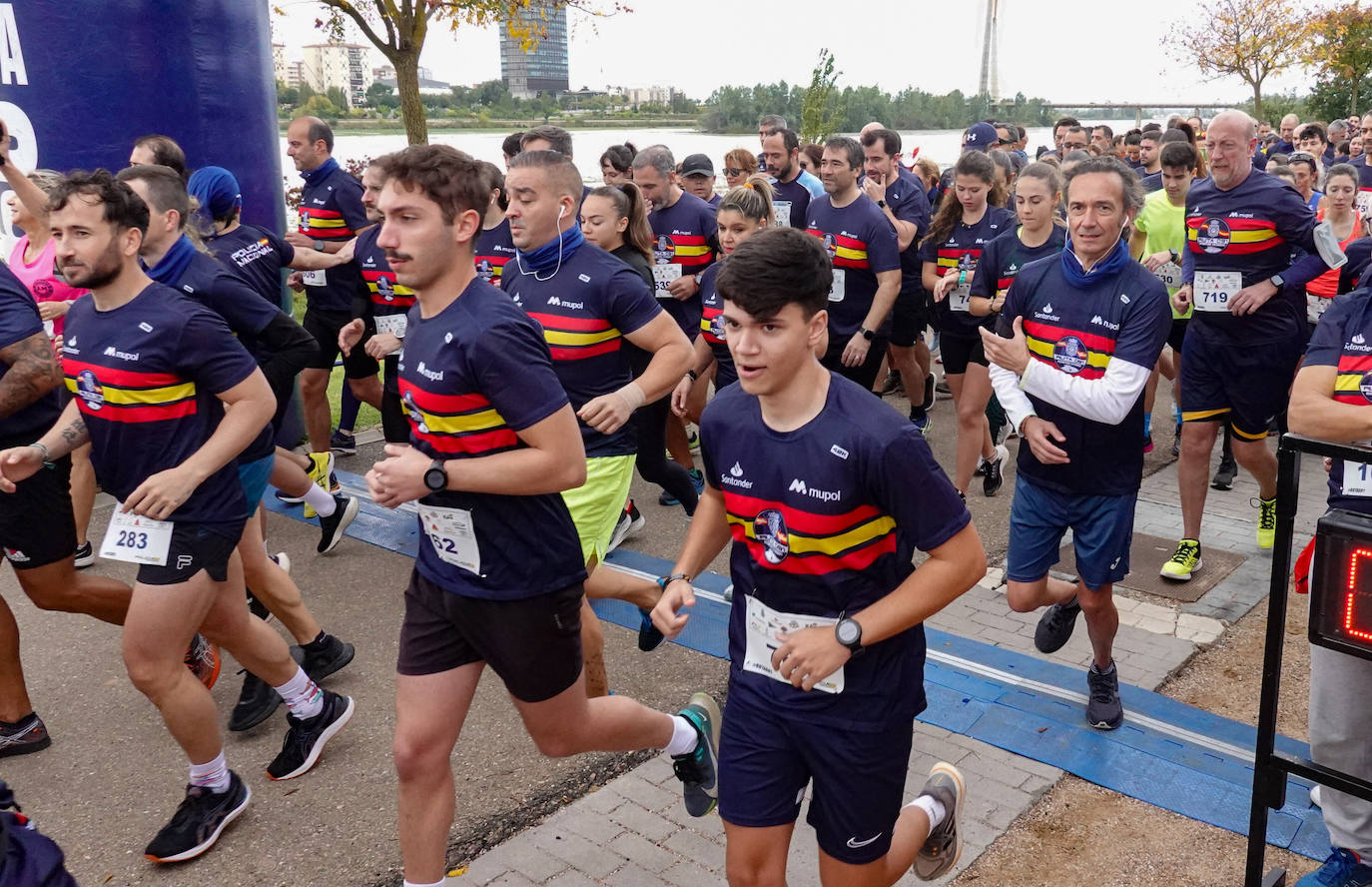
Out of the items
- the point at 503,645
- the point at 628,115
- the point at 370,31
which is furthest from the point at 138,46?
the point at 628,115

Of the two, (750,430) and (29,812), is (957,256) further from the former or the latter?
(29,812)

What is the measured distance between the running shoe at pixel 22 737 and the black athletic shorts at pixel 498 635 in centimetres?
211

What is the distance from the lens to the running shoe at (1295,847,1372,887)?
3234mm

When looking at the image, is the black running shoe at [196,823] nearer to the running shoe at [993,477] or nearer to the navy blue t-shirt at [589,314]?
the navy blue t-shirt at [589,314]

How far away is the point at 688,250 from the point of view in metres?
7.29

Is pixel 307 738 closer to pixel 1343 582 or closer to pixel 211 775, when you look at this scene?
pixel 211 775

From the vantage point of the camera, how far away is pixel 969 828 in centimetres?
372

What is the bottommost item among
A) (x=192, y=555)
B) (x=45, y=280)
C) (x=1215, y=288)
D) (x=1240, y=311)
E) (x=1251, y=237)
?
(x=192, y=555)

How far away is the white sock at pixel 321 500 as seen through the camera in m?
6.08

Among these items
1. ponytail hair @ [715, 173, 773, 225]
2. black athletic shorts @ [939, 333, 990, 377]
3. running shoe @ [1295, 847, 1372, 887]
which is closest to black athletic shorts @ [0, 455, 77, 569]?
ponytail hair @ [715, 173, 773, 225]

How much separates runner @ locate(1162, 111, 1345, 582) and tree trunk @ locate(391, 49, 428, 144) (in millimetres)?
7873

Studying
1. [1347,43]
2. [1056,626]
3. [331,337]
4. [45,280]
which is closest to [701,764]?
[1056,626]

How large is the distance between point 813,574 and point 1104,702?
235cm

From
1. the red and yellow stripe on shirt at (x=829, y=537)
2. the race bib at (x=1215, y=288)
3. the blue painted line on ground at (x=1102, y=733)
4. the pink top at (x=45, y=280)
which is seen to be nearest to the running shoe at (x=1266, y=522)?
the race bib at (x=1215, y=288)
